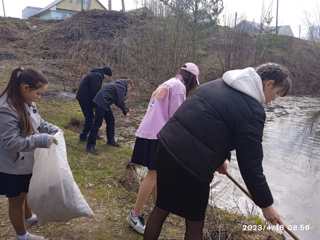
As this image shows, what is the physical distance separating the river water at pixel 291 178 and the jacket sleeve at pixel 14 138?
2.33 metres

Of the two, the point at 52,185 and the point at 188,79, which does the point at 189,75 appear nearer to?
the point at 188,79

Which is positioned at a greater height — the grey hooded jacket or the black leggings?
the grey hooded jacket

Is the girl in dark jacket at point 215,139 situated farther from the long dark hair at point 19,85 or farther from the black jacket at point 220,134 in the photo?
the long dark hair at point 19,85

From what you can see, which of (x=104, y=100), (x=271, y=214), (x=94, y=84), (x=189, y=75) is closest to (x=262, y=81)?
(x=271, y=214)

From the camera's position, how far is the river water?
15.8 ft

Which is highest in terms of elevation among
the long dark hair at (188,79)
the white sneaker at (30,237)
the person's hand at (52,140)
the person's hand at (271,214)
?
the long dark hair at (188,79)

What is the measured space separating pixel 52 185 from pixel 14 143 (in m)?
0.40

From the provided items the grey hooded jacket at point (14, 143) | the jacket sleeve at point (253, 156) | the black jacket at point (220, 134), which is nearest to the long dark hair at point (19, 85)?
the grey hooded jacket at point (14, 143)

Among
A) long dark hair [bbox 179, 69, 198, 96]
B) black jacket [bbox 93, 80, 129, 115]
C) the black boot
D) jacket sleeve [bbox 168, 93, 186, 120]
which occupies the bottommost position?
the black boot

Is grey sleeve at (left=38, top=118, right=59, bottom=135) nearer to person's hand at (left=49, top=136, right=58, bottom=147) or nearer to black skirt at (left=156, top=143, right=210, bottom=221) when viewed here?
person's hand at (left=49, top=136, right=58, bottom=147)

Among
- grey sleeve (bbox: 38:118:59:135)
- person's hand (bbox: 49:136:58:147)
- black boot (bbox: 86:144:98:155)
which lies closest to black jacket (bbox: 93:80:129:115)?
black boot (bbox: 86:144:98:155)

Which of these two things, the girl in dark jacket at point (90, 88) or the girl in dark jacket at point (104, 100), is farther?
the girl in dark jacket at point (90, 88)

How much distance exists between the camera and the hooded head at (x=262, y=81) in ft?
6.75

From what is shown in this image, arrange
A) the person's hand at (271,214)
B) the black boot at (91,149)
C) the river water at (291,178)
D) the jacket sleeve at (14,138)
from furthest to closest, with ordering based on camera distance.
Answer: the black boot at (91,149)
the river water at (291,178)
the jacket sleeve at (14,138)
the person's hand at (271,214)
